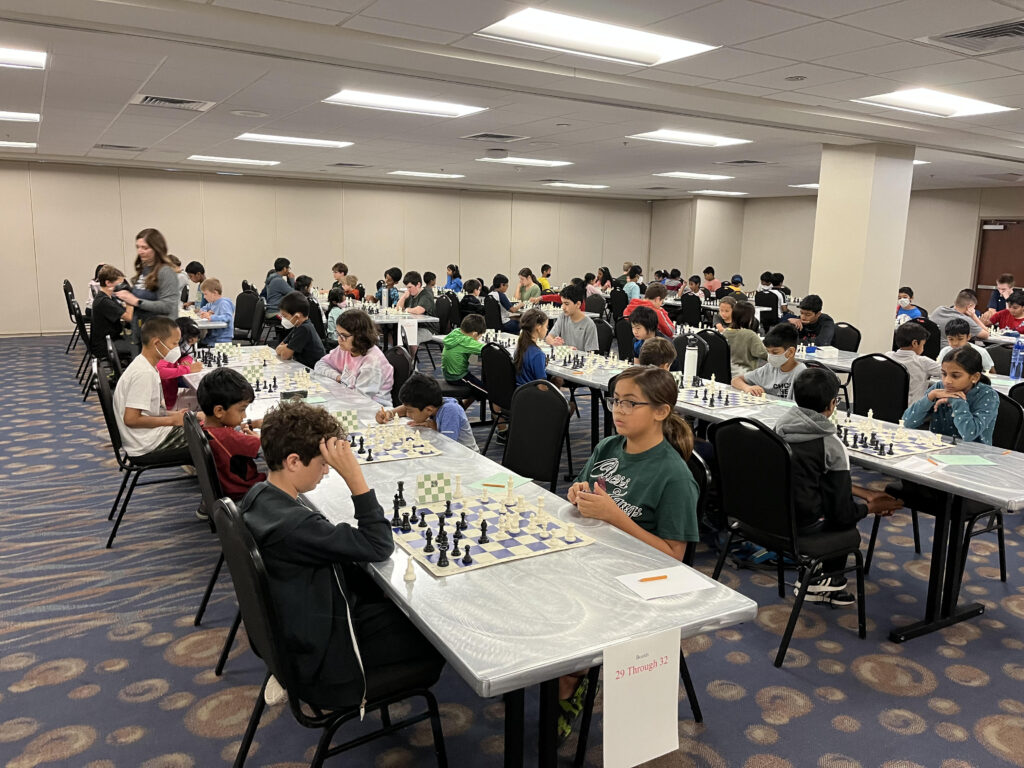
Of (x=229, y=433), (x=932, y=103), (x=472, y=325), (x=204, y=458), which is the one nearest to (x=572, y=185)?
(x=932, y=103)

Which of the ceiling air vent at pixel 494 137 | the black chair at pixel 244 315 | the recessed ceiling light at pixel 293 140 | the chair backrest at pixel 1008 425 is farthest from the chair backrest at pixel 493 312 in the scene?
the chair backrest at pixel 1008 425

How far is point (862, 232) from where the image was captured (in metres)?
8.35

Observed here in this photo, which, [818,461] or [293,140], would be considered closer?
[818,461]

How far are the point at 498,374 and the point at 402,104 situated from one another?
113 inches

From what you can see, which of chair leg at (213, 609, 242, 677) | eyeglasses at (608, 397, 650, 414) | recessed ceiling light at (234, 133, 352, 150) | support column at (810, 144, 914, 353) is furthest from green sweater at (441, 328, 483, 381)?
support column at (810, 144, 914, 353)

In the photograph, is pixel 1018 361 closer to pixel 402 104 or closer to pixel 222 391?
pixel 402 104

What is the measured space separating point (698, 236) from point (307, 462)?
1721 cm

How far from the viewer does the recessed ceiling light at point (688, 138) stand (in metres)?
8.14

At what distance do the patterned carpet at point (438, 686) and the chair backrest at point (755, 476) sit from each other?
56cm

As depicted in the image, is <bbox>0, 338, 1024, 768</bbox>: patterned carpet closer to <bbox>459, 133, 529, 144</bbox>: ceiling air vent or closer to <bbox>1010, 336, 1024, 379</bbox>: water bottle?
<bbox>1010, 336, 1024, 379</bbox>: water bottle

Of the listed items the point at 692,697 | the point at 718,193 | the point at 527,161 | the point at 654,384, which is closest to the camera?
the point at 654,384

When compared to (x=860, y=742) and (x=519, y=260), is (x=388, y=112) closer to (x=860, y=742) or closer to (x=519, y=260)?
(x=860, y=742)

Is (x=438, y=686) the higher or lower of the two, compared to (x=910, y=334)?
lower

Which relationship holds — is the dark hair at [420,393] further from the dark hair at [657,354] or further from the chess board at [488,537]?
the dark hair at [657,354]
